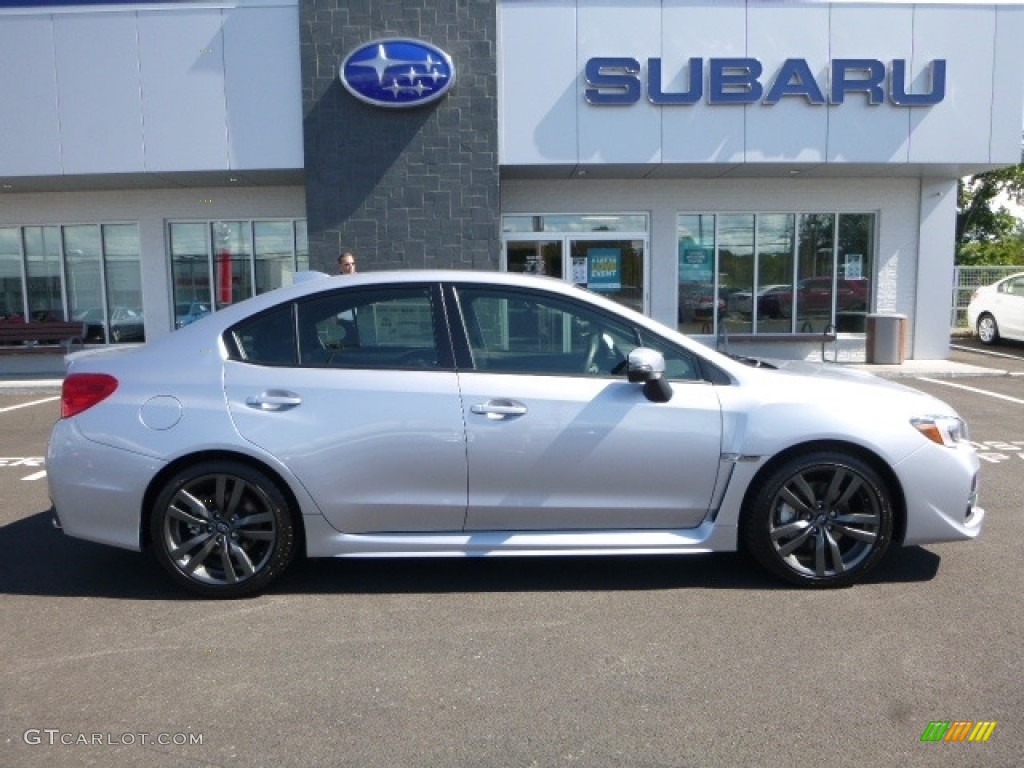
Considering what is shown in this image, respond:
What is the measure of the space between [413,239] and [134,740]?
10280 mm

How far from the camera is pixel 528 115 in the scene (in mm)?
12422

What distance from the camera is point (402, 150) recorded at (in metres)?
12.4

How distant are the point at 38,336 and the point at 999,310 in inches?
731

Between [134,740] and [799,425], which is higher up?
[799,425]

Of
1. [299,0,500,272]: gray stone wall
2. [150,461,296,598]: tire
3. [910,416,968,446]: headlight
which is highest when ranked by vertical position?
[299,0,500,272]: gray stone wall

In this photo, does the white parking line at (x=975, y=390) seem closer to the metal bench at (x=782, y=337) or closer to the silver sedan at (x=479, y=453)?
the metal bench at (x=782, y=337)

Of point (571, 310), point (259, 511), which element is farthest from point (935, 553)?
point (259, 511)

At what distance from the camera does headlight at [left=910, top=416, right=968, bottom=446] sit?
4078 mm

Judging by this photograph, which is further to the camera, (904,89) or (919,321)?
(919,321)

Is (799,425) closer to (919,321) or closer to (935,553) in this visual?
(935,553)

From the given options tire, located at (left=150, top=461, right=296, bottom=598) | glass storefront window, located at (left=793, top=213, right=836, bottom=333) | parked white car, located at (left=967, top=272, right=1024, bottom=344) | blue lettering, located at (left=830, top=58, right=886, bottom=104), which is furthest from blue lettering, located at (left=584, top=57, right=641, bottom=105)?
tire, located at (left=150, top=461, right=296, bottom=598)

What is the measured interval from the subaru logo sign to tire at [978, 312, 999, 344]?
41.1 feet

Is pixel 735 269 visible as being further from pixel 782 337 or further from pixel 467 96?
pixel 467 96

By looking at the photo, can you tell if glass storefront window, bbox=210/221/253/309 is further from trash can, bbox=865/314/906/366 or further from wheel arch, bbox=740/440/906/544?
wheel arch, bbox=740/440/906/544
